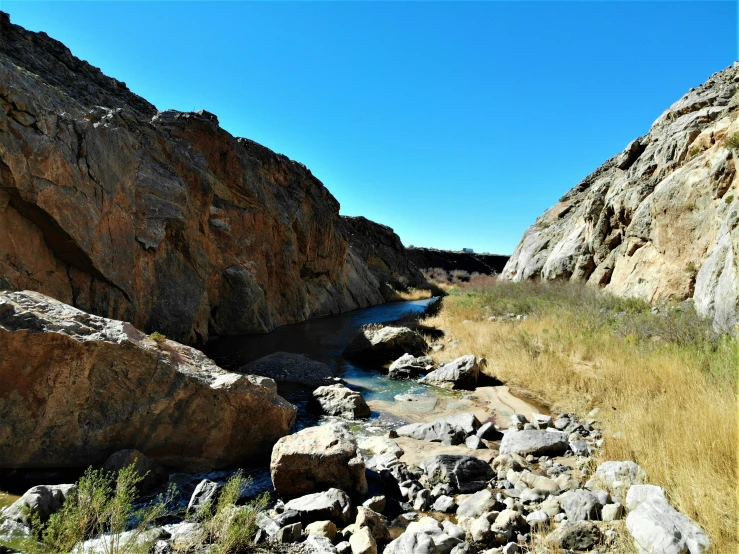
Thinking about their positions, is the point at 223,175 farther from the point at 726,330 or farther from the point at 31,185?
the point at 726,330

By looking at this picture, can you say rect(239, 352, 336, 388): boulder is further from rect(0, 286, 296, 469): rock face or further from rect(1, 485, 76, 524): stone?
rect(1, 485, 76, 524): stone

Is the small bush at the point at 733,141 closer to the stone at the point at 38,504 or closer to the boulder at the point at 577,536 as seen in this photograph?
the boulder at the point at 577,536

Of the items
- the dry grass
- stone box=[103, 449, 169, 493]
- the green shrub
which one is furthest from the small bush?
stone box=[103, 449, 169, 493]

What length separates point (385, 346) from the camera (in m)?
12.9

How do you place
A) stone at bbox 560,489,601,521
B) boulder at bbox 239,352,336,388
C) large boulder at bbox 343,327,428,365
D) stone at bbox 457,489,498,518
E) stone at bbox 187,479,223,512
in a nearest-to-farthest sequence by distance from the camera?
1. stone at bbox 560,489,601,521
2. stone at bbox 457,489,498,518
3. stone at bbox 187,479,223,512
4. boulder at bbox 239,352,336,388
5. large boulder at bbox 343,327,428,365

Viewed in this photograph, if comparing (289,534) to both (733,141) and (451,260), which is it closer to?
(733,141)

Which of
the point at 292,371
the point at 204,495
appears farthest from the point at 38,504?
the point at 292,371

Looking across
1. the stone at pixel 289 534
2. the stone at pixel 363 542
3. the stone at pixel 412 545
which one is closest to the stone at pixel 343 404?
the stone at pixel 289 534

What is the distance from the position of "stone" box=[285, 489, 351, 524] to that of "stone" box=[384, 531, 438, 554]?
66 centimetres

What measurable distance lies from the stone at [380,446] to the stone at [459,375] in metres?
3.45

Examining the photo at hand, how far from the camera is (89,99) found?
16.4 metres

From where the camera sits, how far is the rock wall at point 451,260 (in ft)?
233

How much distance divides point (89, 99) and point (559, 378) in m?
18.6

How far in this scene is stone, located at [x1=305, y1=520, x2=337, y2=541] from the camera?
372 cm
